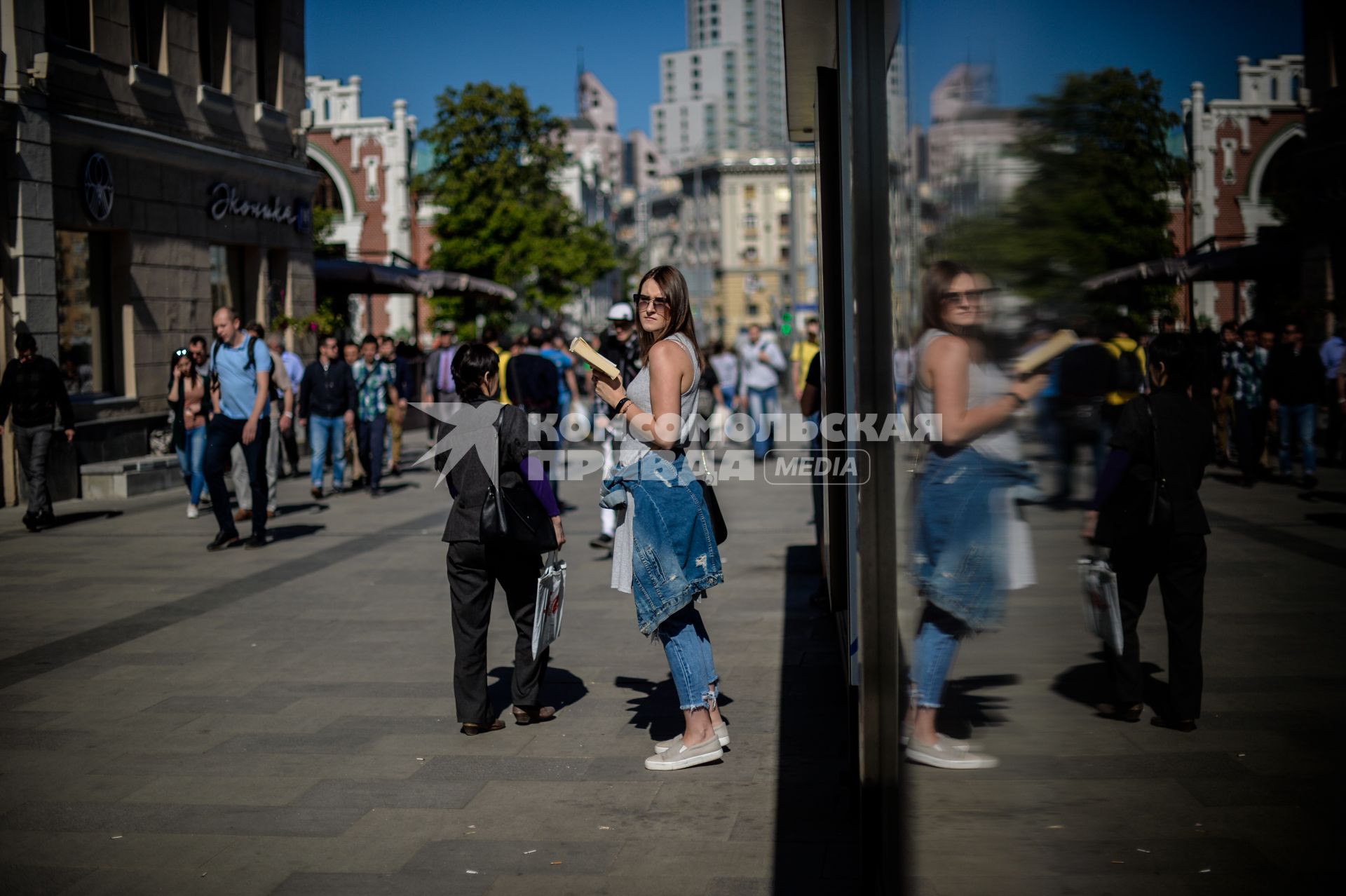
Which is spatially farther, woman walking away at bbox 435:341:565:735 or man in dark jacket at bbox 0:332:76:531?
man in dark jacket at bbox 0:332:76:531

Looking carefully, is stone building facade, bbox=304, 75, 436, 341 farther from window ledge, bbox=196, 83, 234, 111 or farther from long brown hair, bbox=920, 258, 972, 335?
long brown hair, bbox=920, 258, 972, 335

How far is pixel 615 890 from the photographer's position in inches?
149

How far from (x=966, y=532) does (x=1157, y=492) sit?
556 mm

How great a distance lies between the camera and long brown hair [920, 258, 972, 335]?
2.05 metres

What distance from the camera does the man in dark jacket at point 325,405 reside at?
1504cm

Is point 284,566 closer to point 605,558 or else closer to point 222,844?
point 605,558

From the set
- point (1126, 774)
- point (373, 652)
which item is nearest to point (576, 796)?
point (373, 652)

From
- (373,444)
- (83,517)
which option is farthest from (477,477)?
(373,444)

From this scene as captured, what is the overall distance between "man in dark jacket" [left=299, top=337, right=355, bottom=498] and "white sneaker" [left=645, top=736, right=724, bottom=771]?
35.3 ft

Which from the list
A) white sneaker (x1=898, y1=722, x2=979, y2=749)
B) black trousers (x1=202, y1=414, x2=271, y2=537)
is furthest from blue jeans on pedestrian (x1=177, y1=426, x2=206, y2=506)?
white sneaker (x1=898, y1=722, x2=979, y2=749)

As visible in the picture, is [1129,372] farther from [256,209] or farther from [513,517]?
[256,209]

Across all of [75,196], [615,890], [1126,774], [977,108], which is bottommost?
[615,890]

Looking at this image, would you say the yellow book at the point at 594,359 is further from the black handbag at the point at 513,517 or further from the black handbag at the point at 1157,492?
the black handbag at the point at 1157,492

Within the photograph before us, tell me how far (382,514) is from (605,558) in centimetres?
388
